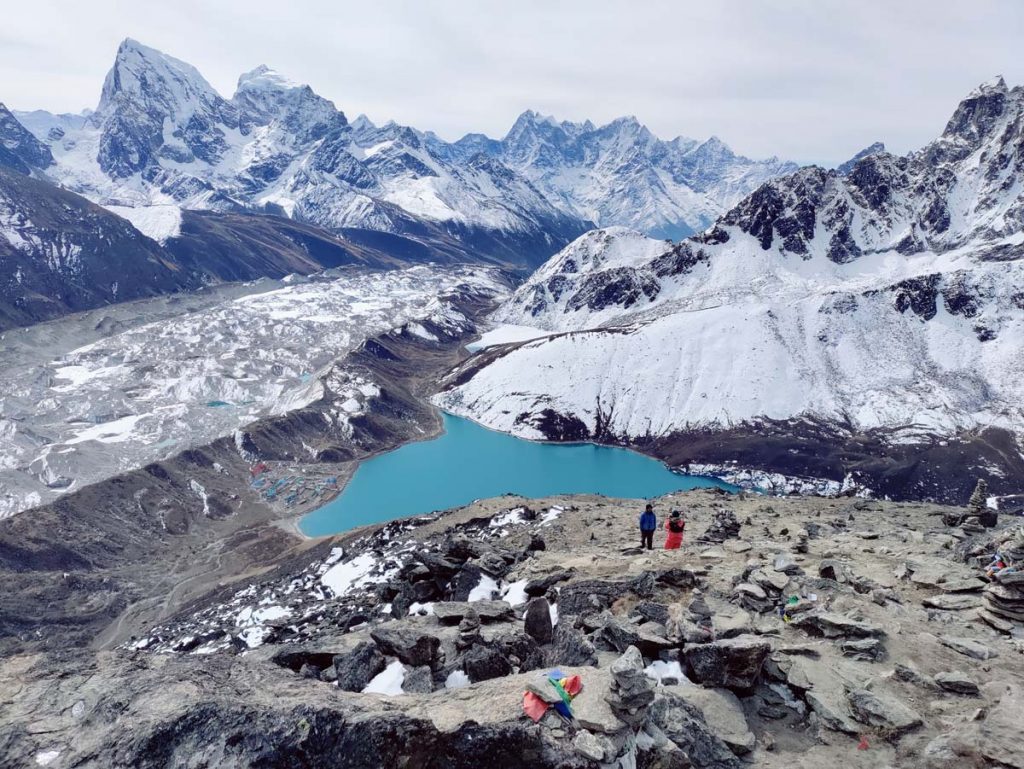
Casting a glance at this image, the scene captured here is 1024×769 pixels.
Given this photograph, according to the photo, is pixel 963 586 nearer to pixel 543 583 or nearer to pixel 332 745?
pixel 543 583

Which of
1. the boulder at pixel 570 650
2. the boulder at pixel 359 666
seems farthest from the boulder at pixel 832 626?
the boulder at pixel 359 666

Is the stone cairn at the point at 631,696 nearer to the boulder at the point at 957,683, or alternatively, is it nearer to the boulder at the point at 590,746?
the boulder at the point at 590,746

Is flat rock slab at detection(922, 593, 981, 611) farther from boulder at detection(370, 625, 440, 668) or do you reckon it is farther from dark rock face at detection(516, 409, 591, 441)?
dark rock face at detection(516, 409, 591, 441)

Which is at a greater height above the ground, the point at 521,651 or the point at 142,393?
the point at 521,651

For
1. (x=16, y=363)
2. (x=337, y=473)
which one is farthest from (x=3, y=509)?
(x=16, y=363)

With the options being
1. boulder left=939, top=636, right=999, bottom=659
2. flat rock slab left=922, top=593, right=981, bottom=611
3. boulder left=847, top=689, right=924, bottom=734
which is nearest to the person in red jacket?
flat rock slab left=922, top=593, right=981, bottom=611

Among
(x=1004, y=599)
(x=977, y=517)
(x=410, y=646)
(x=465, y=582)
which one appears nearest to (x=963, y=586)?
(x=1004, y=599)
